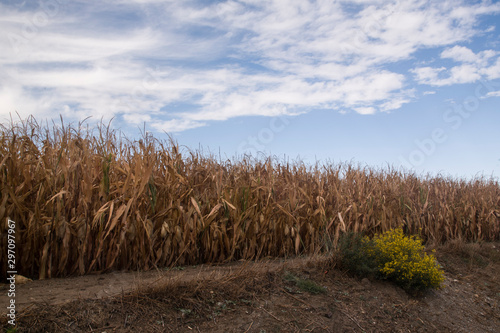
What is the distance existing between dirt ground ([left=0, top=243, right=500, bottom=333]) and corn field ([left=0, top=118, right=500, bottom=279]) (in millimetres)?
386

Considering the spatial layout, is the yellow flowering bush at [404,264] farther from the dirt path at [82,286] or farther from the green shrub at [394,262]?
the dirt path at [82,286]

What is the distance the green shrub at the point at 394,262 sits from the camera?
5.36 m

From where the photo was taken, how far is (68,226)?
192 inches

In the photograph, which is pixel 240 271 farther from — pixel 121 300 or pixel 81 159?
pixel 81 159

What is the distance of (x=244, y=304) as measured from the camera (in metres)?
4.22

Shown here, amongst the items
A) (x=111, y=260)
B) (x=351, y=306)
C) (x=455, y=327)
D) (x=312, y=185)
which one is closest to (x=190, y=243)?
(x=111, y=260)

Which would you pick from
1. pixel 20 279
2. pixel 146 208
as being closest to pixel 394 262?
pixel 146 208

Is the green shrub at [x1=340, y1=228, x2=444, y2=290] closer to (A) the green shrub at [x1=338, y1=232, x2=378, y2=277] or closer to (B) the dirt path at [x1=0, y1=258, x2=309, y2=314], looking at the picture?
(A) the green shrub at [x1=338, y1=232, x2=378, y2=277]

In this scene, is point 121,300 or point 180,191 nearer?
point 121,300

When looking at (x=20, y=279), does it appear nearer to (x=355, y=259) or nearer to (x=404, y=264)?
(x=355, y=259)

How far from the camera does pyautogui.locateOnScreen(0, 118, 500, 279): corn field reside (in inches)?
195

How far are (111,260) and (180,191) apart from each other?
136cm

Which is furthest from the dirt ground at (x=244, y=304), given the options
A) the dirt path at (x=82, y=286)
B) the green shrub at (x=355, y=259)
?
the green shrub at (x=355, y=259)

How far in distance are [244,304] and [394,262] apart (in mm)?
2407
